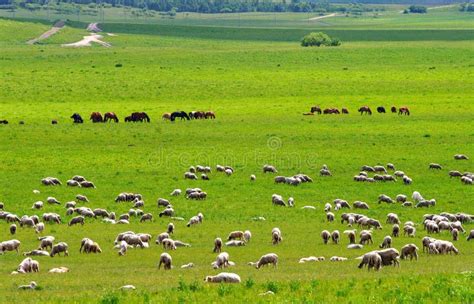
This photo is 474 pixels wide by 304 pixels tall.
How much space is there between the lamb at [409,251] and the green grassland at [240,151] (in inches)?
10.9

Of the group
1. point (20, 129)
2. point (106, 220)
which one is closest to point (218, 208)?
point (106, 220)

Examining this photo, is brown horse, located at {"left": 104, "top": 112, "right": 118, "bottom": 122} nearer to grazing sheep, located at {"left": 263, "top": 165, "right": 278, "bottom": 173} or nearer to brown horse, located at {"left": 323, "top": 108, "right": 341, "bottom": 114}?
brown horse, located at {"left": 323, "top": 108, "right": 341, "bottom": 114}

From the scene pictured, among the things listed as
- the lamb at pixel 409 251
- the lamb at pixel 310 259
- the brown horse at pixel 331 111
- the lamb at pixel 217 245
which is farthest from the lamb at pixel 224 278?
the brown horse at pixel 331 111

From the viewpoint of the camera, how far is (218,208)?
3569 centimetres

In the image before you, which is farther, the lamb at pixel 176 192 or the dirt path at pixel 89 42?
the dirt path at pixel 89 42

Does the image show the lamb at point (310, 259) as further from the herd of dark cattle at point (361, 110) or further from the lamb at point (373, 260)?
the herd of dark cattle at point (361, 110)

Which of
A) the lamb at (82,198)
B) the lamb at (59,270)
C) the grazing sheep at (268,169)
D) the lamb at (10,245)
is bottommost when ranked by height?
the grazing sheep at (268,169)

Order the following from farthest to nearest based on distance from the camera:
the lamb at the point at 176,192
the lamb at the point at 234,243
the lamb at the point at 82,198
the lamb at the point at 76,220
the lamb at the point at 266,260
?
the lamb at the point at 176,192, the lamb at the point at 82,198, the lamb at the point at 76,220, the lamb at the point at 234,243, the lamb at the point at 266,260

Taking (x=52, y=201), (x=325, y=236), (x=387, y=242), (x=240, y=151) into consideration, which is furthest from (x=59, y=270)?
(x=240, y=151)

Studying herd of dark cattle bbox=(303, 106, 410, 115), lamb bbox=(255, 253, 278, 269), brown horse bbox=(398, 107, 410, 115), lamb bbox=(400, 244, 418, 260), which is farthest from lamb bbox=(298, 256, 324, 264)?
brown horse bbox=(398, 107, 410, 115)

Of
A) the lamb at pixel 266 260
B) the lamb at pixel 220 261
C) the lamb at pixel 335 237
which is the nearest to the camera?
the lamb at pixel 220 261

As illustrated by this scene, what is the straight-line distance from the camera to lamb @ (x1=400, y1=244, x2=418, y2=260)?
2616cm

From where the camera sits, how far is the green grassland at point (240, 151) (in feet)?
73.7

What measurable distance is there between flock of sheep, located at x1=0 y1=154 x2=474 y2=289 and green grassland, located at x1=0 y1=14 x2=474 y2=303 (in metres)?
0.34
